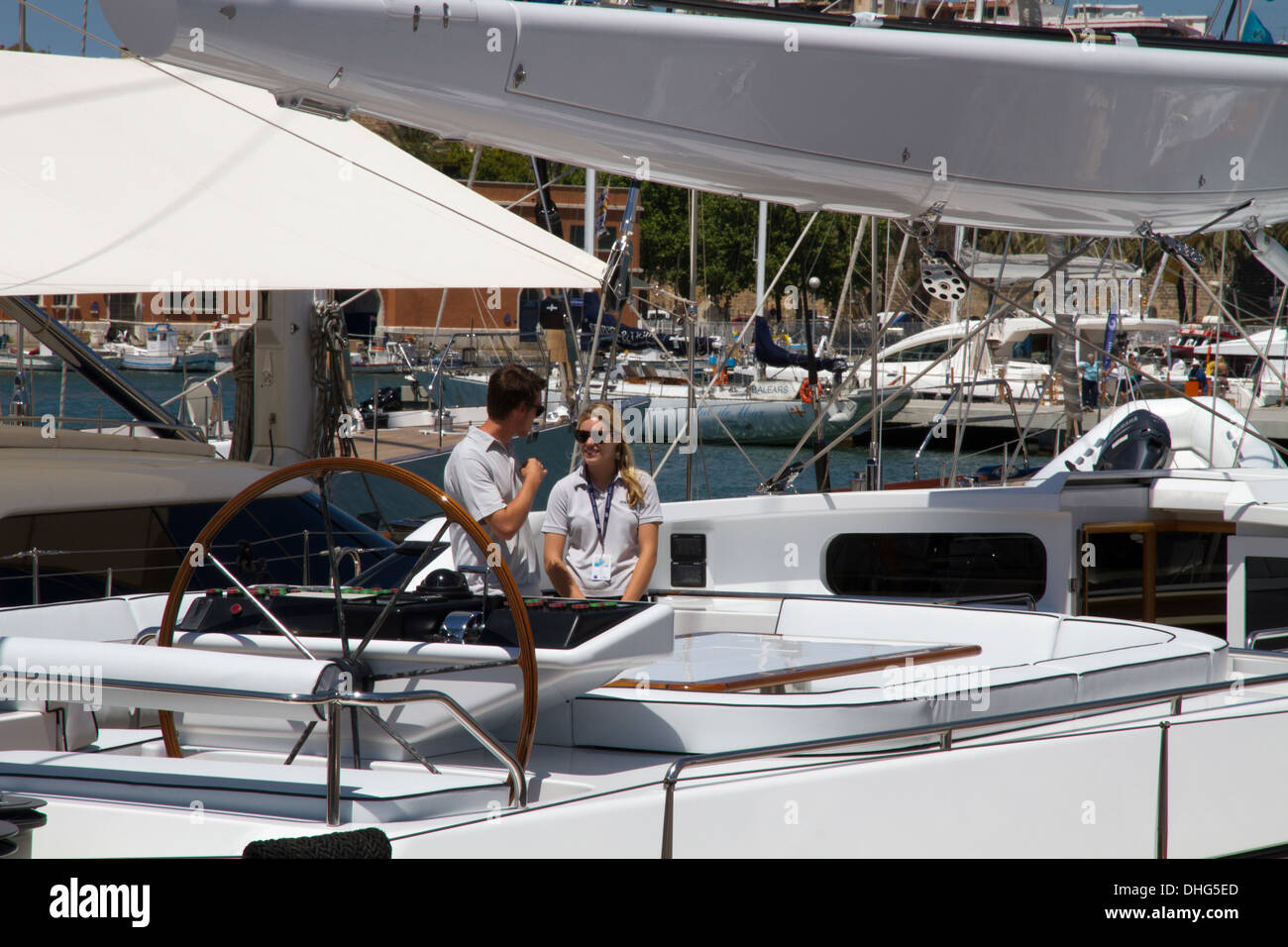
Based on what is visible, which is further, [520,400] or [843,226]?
[843,226]

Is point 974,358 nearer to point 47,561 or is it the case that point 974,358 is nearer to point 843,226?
point 47,561

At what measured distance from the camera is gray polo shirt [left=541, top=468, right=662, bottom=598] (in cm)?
479

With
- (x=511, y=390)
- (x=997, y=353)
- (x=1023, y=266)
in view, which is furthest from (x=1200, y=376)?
(x=511, y=390)

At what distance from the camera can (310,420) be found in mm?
9680

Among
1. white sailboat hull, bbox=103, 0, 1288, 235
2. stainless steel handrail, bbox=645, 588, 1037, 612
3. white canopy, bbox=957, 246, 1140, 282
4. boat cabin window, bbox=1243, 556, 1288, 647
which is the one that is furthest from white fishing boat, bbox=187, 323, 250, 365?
boat cabin window, bbox=1243, 556, 1288, 647

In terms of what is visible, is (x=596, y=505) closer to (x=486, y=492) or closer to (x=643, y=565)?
(x=643, y=565)

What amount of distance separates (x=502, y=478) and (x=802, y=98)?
5.88 feet

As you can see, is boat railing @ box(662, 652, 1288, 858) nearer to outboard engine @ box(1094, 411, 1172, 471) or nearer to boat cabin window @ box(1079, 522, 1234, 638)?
boat cabin window @ box(1079, 522, 1234, 638)

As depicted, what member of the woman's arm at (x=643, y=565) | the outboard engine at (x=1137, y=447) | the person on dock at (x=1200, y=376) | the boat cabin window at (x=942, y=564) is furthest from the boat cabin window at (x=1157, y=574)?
the person on dock at (x=1200, y=376)

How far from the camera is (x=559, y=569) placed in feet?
15.5

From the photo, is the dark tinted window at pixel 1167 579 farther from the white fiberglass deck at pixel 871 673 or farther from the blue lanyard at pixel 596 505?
the blue lanyard at pixel 596 505
